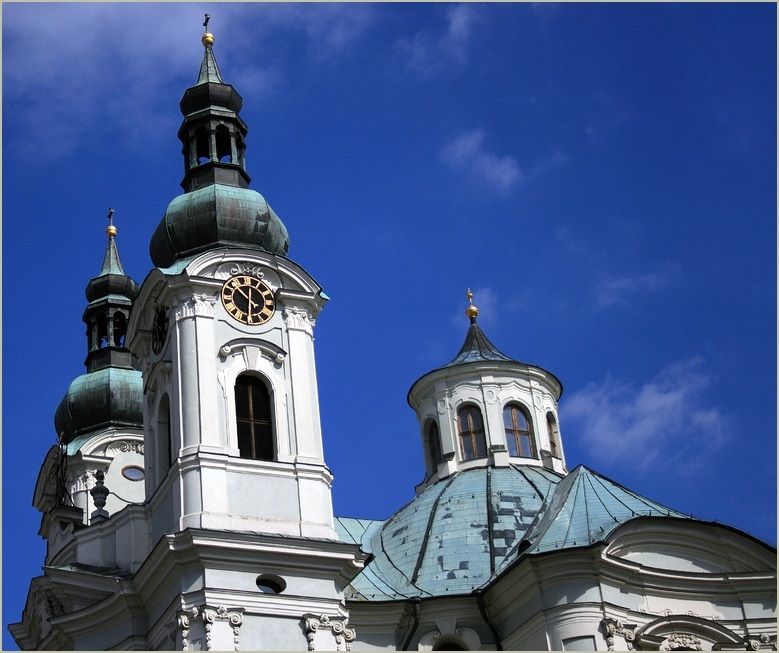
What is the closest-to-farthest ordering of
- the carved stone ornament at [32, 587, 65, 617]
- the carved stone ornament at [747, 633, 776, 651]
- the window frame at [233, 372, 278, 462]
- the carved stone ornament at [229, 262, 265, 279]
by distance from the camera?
the carved stone ornament at [747, 633, 776, 651] < the window frame at [233, 372, 278, 462] < the carved stone ornament at [32, 587, 65, 617] < the carved stone ornament at [229, 262, 265, 279]

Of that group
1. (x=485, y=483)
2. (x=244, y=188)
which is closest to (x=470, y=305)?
(x=485, y=483)

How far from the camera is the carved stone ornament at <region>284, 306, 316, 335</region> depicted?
30406mm

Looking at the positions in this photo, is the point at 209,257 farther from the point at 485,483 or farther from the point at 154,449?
the point at 485,483

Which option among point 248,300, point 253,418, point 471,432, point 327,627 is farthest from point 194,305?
point 471,432

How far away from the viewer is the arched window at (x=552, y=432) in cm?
3734

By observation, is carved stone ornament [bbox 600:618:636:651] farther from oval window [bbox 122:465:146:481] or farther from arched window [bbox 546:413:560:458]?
oval window [bbox 122:465:146:481]

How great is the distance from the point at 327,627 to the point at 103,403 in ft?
44.5

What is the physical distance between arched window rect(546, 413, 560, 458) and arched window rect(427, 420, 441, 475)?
2.60m

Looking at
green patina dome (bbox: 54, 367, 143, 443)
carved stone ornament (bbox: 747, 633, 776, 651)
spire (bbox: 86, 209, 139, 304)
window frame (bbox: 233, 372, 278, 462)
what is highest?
spire (bbox: 86, 209, 139, 304)

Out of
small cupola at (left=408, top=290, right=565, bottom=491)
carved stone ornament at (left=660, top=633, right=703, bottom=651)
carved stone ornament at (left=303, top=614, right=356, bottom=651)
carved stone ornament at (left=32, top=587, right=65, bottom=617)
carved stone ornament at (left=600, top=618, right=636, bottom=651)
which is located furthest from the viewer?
small cupola at (left=408, top=290, right=565, bottom=491)

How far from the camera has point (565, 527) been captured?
2947 cm

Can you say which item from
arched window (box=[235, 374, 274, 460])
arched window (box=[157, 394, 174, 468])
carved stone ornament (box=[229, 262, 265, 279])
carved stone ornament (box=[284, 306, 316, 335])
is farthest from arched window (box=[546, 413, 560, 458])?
arched window (box=[157, 394, 174, 468])

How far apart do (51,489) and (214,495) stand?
12167 mm

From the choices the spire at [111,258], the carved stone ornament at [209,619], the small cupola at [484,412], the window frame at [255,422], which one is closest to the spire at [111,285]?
the spire at [111,258]
